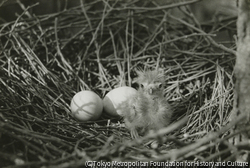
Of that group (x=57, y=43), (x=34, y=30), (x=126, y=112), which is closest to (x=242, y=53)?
(x=126, y=112)

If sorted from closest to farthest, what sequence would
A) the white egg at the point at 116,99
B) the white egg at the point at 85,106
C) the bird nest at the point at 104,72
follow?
the bird nest at the point at 104,72, the white egg at the point at 85,106, the white egg at the point at 116,99

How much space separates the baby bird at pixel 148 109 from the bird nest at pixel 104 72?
85 millimetres

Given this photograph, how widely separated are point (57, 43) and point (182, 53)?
3.45 ft

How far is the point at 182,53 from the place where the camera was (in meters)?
2.59

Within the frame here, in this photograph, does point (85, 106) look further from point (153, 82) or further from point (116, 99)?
point (153, 82)

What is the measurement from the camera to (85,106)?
2082 millimetres

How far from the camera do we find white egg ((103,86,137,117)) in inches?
87.2

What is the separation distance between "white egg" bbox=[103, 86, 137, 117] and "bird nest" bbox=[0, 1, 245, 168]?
10 cm

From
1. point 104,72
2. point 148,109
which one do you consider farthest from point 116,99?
point 104,72

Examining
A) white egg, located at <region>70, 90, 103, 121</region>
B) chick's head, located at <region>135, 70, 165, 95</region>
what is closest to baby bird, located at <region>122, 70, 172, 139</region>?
chick's head, located at <region>135, 70, 165, 95</region>

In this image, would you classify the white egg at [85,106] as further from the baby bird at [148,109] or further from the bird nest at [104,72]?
the baby bird at [148,109]

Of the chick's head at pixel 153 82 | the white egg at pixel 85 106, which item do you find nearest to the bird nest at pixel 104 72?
the white egg at pixel 85 106

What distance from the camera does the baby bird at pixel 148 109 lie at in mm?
2100

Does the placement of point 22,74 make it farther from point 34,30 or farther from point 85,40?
point 85,40
